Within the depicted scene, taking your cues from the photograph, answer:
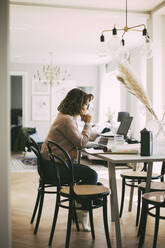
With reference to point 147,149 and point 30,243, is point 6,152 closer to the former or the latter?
point 147,149

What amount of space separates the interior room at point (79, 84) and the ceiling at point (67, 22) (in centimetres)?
1

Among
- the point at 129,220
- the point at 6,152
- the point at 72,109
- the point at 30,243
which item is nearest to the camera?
the point at 6,152

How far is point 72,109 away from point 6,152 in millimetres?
1618

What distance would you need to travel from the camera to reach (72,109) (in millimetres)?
2875

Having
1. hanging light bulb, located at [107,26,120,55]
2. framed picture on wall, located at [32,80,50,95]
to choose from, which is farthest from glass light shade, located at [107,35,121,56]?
framed picture on wall, located at [32,80,50,95]

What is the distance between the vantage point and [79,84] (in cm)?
1101

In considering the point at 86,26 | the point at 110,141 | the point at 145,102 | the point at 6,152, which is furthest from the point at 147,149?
the point at 86,26

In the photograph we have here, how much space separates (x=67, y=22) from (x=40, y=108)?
493 cm

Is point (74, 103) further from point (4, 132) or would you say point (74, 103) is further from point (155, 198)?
point (4, 132)

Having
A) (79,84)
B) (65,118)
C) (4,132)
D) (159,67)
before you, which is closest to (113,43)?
(65,118)

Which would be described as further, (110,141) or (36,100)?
(36,100)

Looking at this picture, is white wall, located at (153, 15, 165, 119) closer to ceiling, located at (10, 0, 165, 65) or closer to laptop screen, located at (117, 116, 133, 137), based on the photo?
ceiling, located at (10, 0, 165, 65)

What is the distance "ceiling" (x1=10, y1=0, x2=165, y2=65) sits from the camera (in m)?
5.05

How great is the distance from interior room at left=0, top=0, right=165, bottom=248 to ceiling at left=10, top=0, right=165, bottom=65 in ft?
0.05
